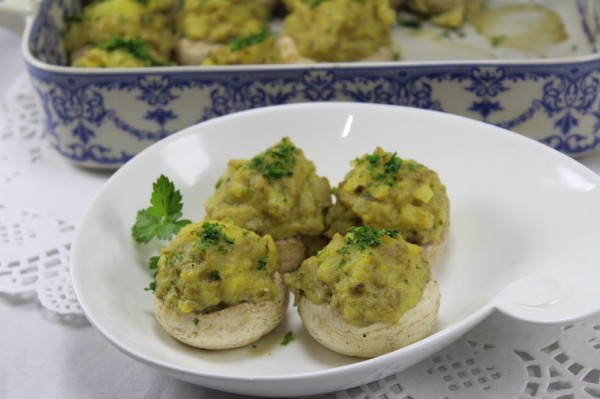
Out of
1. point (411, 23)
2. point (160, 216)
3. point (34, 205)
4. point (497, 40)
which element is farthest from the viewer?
point (411, 23)

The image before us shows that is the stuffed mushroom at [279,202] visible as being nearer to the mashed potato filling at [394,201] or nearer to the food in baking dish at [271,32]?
the mashed potato filling at [394,201]

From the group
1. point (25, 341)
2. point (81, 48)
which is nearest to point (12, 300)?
point (25, 341)

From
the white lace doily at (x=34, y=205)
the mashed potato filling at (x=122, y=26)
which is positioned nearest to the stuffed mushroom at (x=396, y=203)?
the white lace doily at (x=34, y=205)

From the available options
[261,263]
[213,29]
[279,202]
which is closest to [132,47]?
[213,29]

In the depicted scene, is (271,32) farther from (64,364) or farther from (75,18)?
(64,364)

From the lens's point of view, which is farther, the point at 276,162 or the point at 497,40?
the point at 497,40

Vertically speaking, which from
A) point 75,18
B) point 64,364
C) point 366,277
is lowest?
point 64,364

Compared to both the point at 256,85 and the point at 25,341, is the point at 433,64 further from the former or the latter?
the point at 25,341
